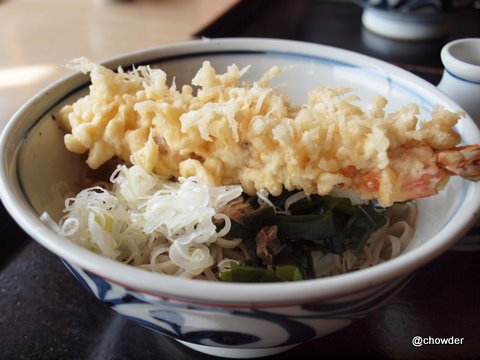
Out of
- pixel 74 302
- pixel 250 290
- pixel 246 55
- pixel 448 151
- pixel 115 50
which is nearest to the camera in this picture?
pixel 250 290

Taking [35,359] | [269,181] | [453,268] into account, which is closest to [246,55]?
[269,181]

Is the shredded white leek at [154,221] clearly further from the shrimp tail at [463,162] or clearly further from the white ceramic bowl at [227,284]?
the shrimp tail at [463,162]

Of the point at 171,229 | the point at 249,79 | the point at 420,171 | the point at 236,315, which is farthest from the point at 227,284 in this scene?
the point at 249,79

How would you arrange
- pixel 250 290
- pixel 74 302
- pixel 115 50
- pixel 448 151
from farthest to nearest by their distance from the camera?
pixel 115 50 < pixel 74 302 < pixel 448 151 < pixel 250 290

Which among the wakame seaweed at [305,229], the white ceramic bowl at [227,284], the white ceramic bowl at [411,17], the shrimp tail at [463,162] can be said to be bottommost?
the white ceramic bowl at [411,17]

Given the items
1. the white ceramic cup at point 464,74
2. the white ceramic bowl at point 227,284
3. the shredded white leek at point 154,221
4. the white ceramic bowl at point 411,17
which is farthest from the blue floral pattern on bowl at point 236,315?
the white ceramic bowl at point 411,17

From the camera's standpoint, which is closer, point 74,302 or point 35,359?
point 35,359

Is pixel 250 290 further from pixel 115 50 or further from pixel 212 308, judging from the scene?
pixel 115 50
